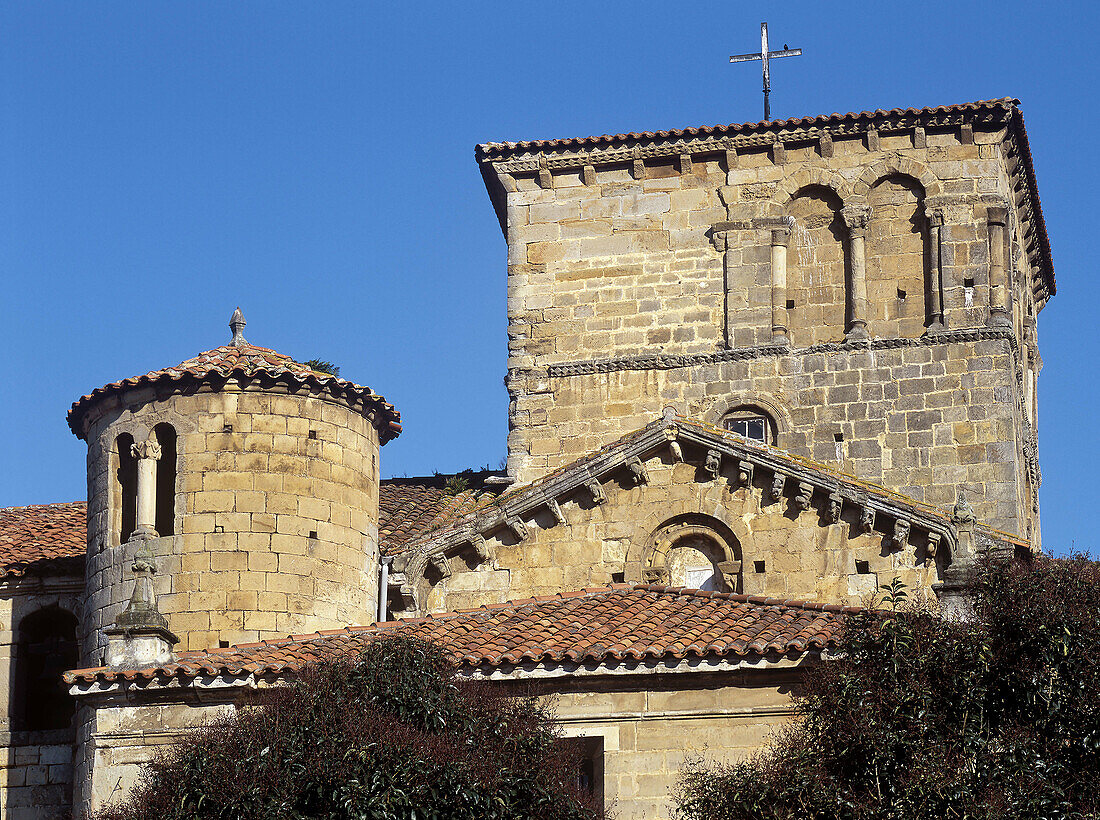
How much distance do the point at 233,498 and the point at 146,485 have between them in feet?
3.62

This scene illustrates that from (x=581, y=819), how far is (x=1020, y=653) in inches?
A: 155

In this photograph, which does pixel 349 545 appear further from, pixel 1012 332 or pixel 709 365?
pixel 1012 332

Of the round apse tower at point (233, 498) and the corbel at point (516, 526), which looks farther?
the corbel at point (516, 526)

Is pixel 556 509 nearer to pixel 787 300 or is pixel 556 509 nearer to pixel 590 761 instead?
pixel 590 761

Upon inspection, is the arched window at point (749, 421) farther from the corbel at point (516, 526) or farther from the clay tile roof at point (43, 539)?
the clay tile roof at point (43, 539)

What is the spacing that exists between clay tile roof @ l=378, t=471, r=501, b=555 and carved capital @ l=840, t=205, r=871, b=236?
6.36 meters

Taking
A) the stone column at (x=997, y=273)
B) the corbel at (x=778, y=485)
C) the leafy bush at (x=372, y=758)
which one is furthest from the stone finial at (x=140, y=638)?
the stone column at (x=997, y=273)

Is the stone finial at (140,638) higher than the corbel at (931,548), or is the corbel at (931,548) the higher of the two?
the corbel at (931,548)

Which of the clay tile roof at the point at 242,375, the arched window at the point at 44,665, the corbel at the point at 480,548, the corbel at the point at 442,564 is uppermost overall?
the clay tile roof at the point at 242,375

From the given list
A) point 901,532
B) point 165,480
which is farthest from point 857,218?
point 165,480

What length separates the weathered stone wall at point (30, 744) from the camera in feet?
84.9

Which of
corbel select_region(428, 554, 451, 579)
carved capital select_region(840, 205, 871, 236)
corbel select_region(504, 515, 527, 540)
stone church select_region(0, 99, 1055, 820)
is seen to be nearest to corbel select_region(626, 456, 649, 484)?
stone church select_region(0, 99, 1055, 820)

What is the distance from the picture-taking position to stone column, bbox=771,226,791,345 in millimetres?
30484

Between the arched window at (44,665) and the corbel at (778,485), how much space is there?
29.9 feet
